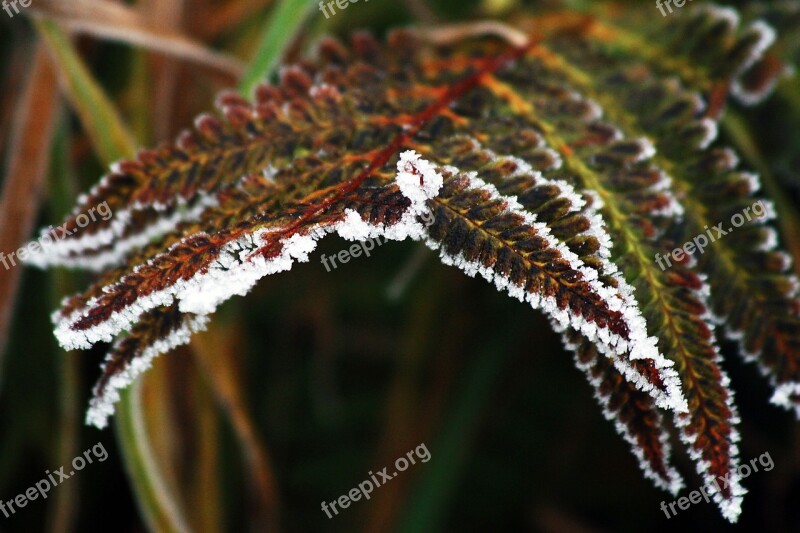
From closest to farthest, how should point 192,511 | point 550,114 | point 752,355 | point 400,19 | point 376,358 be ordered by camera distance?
point 752,355 < point 550,114 < point 192,511 < point 400,19 < point 376,358

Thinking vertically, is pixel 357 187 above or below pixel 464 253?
above

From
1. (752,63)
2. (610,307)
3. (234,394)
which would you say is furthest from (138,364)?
(752,63)

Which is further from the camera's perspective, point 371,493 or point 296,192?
point 371,493

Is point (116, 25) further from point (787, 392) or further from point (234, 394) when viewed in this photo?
point (787, 392)

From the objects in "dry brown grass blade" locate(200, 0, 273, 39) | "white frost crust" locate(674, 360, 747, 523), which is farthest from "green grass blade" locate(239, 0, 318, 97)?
"white frost crust" locate(674, 360, 747, 523)

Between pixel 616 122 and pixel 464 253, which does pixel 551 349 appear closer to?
pixel 616 122

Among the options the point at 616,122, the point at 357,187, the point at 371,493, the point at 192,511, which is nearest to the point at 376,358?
the point at 371,493
